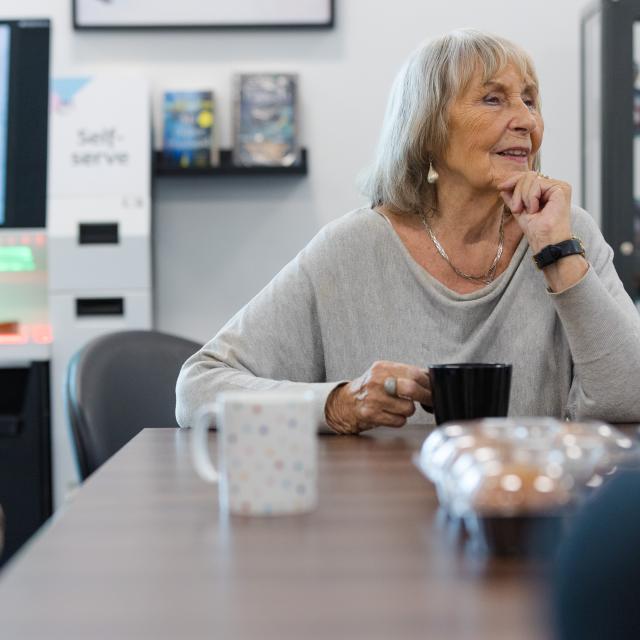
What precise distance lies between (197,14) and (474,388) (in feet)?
8.81

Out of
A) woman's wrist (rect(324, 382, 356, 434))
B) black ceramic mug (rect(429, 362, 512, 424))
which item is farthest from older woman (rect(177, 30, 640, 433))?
black ceramic mug (rect(429, 362, 512, 424))

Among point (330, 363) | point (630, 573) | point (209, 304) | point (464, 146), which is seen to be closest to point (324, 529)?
point (630, 573)

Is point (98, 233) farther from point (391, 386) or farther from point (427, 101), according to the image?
point (391, 386)

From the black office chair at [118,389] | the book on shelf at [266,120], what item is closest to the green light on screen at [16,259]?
the book on shelf at [266,120]

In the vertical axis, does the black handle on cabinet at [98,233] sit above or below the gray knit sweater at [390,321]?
above

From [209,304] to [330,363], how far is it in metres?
1.86

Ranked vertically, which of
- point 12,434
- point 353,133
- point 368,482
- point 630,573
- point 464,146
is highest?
point 353,133

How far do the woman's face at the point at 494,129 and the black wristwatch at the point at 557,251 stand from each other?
0.27 metres

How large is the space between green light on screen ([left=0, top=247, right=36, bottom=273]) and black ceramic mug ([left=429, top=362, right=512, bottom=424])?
95.6 inches

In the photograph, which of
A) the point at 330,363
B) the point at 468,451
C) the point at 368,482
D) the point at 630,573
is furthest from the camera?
the point at 330,363

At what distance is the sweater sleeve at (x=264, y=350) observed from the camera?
1.47m

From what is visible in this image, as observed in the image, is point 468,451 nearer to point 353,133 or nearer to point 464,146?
point 464,146

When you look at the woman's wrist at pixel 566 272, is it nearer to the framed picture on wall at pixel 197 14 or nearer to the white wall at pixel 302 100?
the white wall at pixel 302 100

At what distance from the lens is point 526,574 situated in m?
0.63
